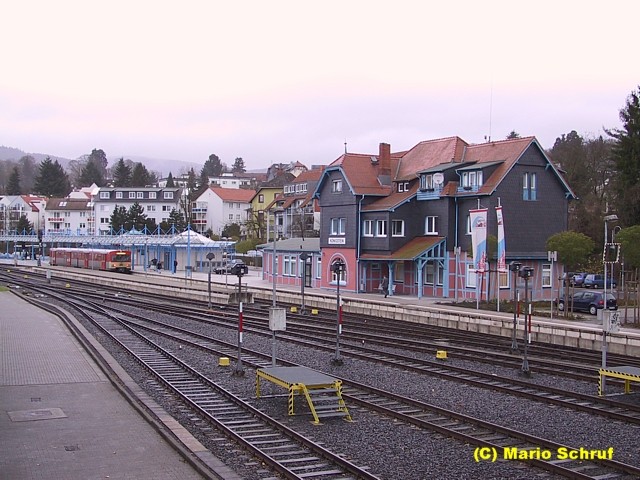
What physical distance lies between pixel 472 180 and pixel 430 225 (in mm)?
4154

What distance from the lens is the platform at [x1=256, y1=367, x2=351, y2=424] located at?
13.9 m

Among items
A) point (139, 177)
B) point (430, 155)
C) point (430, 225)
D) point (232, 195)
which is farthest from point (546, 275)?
point (139, 177)

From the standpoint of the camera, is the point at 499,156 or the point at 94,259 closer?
the point at 499,156

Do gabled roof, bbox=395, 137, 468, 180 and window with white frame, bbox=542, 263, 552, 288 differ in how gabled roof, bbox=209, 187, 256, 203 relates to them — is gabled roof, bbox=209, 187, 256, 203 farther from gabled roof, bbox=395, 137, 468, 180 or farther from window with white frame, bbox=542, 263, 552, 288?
window with white frame, bbox=542, 263, 552, 288

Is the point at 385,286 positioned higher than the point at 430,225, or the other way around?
the point at 430,225

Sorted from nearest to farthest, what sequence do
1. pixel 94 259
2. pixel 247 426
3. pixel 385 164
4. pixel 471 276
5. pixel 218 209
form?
pixel 247 426, pixel 471 276, pixel 385 164, pixel 94 259, pixel 218 209

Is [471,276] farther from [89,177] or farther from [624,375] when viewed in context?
[89,177]

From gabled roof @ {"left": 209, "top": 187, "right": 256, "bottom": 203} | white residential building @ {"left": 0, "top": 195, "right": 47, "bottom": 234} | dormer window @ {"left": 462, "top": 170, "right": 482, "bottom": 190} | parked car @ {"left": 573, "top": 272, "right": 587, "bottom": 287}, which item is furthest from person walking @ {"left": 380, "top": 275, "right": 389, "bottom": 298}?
white residential building @ {"left": 0, "top": 195, "right": 47, "bottom": 234}

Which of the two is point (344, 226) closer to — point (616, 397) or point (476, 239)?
point (476, 239)

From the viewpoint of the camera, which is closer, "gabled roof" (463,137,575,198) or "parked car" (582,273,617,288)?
"gabled roof" (463,137,575,198)

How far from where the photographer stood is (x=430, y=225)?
4616 centimetres

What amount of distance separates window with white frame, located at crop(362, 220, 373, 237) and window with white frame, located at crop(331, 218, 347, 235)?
5.35 ft

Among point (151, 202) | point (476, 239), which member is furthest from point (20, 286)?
point (151, 202)

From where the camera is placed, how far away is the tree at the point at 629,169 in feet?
164
